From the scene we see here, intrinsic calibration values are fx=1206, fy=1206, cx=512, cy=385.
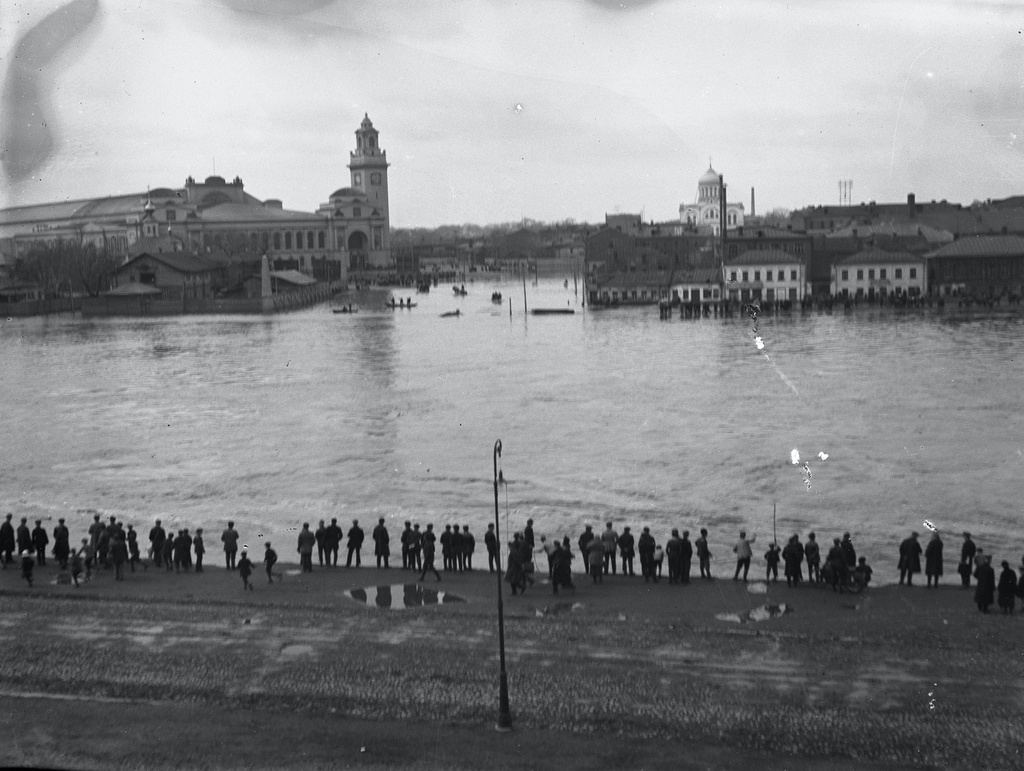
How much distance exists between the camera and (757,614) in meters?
7.73

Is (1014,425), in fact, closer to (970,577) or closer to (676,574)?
(970,577)

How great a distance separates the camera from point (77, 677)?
6816mm

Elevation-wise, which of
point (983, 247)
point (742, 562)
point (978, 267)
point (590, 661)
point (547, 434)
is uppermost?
point (983, 247)

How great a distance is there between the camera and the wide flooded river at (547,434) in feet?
37.0

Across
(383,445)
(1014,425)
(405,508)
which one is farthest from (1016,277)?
(405,508)

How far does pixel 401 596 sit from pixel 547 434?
7.03 meters

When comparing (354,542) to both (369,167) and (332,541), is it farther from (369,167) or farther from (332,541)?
(369,167)

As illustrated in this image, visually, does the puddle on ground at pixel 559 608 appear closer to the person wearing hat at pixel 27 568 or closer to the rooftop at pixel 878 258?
the person wearing hat at pixel 27 568

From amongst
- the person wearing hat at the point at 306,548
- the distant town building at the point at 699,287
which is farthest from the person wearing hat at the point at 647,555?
the distant town building at the point at 699,287

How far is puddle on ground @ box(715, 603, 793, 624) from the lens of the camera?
7617 millimetres

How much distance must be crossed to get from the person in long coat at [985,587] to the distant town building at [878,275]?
104 ft

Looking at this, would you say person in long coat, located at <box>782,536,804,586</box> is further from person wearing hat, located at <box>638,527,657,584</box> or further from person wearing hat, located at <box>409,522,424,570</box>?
person wearing hat, located at <box>409,522,424,570</box>

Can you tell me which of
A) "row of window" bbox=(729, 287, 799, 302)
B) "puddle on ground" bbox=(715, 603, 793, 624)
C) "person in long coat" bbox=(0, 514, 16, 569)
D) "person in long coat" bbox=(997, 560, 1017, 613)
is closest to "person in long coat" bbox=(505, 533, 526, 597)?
"puddle on ground" bbox=(715, 603, 793, 624)

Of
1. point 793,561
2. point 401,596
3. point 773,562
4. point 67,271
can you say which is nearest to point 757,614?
point 793,561
